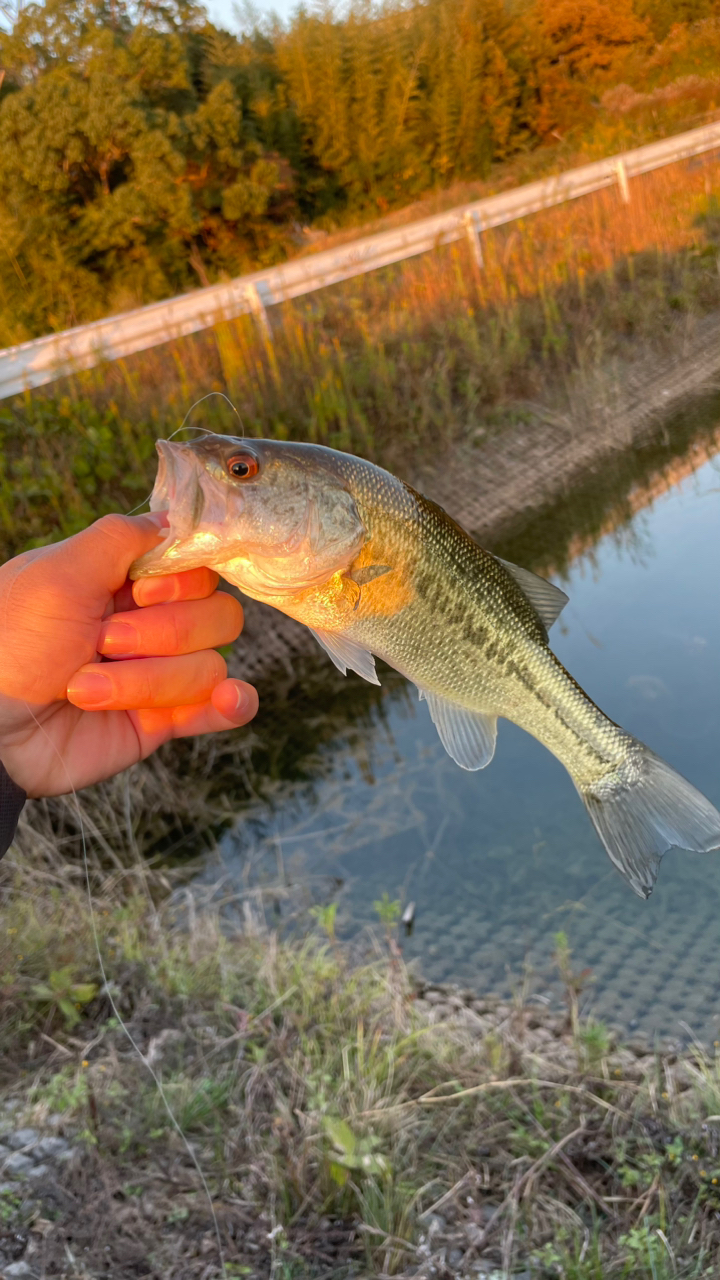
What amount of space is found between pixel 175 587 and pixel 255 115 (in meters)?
28.9

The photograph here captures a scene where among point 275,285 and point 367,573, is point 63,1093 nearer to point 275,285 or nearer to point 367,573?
point 367,573

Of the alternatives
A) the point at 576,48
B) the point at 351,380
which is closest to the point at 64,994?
the point at 351,380

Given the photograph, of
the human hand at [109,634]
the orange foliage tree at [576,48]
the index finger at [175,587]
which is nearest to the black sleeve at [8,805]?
the human hand at [109,634]

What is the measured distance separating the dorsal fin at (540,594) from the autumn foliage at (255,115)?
650 inches

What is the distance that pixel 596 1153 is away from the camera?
273 cm

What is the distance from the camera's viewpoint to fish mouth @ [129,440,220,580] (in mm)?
1418

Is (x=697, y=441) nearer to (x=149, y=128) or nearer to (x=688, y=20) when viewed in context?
(x=149, y=128)

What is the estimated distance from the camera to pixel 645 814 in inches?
59.7

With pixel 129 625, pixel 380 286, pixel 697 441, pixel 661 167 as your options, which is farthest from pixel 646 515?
pixel 661 167

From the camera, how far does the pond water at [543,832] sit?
3.79 m

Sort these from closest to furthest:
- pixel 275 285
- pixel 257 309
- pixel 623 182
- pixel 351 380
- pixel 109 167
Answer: pixel 351 380 < pixel 257 309 < pixel 275 285 < pixel 623 182 < pixel 109 167

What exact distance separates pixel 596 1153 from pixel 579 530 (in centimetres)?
537

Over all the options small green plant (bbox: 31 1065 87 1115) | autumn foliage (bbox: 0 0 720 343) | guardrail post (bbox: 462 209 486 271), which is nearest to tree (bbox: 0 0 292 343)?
autumn foliage (bbox: 0 0 720 343)

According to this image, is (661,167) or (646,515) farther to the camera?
(661,167)
